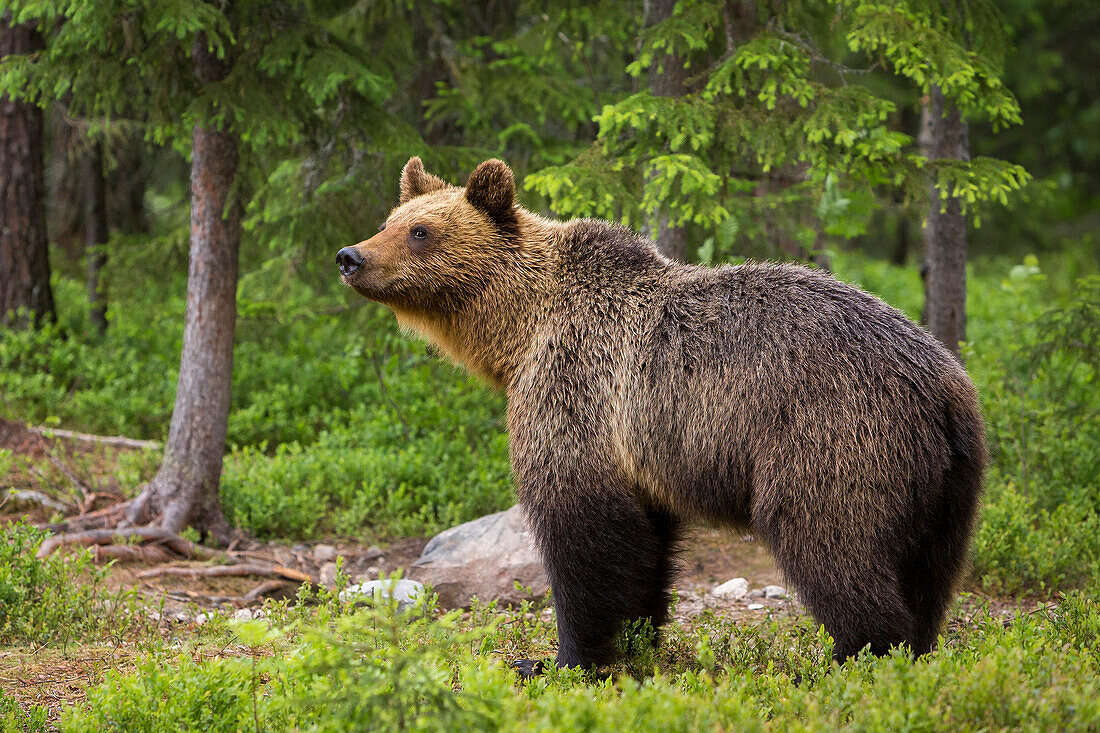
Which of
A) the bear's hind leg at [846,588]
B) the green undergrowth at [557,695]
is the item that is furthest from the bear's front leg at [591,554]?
the bear's hind leg at [846,588]

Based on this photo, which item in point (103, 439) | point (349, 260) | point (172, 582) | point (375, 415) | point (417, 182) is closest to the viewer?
point (349, 260)

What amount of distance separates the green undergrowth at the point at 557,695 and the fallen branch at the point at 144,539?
9.43 feet

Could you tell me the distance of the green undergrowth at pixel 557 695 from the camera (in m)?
3.10

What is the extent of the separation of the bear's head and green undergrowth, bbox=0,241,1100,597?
1.11m

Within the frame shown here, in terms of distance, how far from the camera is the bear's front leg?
15.0 feet

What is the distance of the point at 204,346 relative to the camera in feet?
23.9

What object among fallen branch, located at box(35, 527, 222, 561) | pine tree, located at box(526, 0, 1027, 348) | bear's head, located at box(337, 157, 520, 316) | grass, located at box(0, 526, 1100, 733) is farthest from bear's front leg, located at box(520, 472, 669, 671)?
fallen branch, located at box(35, 527, 222, 561)

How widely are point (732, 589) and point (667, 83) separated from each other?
3.91m

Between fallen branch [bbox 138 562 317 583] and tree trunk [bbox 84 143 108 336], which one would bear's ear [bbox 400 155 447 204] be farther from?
tree trunk [bbox 84 143 108 336]

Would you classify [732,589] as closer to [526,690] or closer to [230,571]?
[526,690]

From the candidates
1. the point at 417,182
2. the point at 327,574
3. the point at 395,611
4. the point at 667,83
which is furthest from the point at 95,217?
the point at 395,611

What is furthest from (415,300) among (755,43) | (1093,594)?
(1093,594)

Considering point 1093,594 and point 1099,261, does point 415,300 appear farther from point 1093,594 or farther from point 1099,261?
point 1099,261

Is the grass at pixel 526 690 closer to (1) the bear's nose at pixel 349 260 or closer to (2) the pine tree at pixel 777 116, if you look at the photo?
(1) the bear's nose at pixel 349 260
